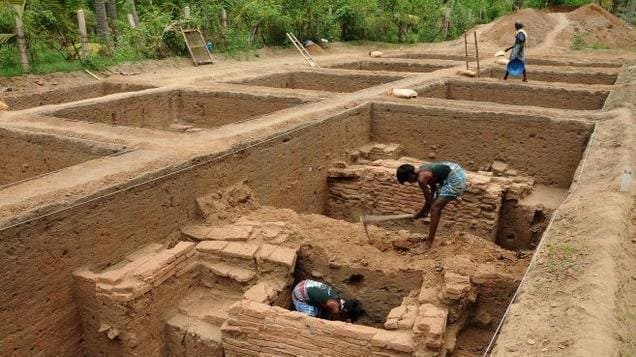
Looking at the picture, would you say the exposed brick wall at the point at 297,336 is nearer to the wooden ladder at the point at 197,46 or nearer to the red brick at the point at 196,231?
the red brick at the point at 196,231

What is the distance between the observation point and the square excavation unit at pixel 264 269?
470 centimetres

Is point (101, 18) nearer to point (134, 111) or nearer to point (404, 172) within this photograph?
point (134, 111)

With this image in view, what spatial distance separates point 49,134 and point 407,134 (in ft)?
18.2

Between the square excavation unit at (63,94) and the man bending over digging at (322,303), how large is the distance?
7.64 metres

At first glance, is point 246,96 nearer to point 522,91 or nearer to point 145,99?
point 145,99

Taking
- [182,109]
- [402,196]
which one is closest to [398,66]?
[182,109]

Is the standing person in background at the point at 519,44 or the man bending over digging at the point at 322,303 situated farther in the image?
the standing person in background at the point at 519,44

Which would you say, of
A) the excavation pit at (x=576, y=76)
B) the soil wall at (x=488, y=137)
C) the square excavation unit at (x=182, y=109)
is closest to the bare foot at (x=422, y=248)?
the soil wall at (x=488, y=137)

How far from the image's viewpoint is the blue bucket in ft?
40.8

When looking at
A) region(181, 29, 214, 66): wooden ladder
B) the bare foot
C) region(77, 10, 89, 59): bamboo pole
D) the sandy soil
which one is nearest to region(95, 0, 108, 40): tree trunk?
region(77, 10, 89, 59): bamboo pole

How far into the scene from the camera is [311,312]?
5.37 m

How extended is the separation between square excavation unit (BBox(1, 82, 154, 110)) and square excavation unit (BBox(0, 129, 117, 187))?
326 cm

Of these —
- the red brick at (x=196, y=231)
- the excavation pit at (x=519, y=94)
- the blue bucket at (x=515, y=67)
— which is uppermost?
the blue bucket at (x=515, y=67)

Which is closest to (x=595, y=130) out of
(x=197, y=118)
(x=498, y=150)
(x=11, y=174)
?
(x=498, y=150)
